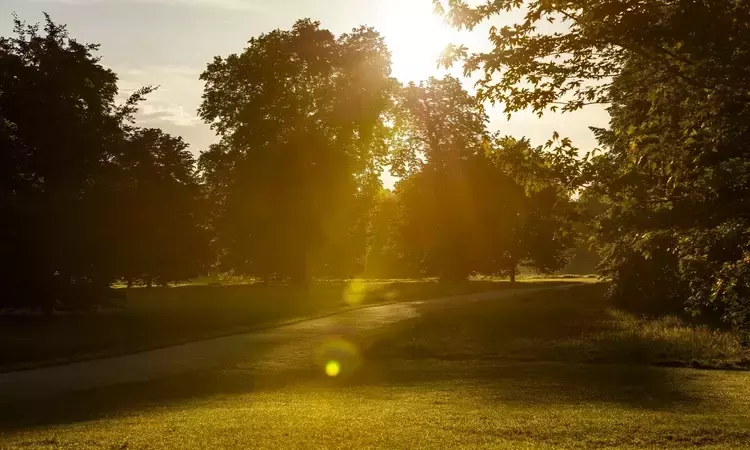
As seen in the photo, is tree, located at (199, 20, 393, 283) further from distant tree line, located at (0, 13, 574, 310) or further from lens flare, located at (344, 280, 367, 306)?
lens flare, located at (344, 280, 367, 306)

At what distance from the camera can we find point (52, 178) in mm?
34156

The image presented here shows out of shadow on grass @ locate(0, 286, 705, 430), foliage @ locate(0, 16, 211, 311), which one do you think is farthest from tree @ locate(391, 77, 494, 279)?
shadow on grass @ locate(0, 286, 705, 430)

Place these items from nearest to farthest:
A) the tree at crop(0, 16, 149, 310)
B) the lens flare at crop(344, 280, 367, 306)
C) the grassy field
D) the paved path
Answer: the paved path < the grassy field < the tree at crop(0, 16, 149, 310) < the lens flare at crop(344, 280, 367, 306)

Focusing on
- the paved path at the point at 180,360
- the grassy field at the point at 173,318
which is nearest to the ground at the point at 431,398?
the paved path at the point at 180,360

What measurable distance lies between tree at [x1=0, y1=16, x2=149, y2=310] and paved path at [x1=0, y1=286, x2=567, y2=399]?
33.2 feet

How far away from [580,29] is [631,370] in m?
11.2

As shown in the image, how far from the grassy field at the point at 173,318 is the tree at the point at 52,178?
6.46 feet

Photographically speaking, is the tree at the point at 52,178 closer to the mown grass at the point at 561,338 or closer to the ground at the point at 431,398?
the ground at the point at 431,398

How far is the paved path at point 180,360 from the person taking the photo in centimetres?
1689

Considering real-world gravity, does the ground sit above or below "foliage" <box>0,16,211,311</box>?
below

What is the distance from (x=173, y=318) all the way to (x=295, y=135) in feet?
67.7

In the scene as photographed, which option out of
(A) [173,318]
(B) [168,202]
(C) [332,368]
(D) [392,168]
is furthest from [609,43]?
(D) [392,168]

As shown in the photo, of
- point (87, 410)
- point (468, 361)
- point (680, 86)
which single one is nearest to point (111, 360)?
point (87, 410)

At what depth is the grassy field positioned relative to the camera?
24322mm
